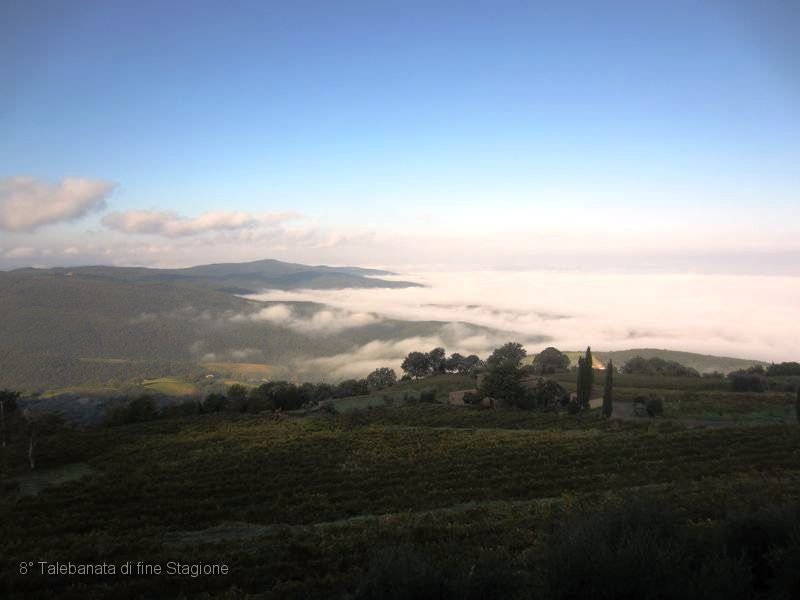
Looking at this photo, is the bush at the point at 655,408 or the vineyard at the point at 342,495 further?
the bush at the point at 655,408

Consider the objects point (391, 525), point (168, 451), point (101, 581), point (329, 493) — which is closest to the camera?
point (101, 581)

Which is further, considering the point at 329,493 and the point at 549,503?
the point at 329,493

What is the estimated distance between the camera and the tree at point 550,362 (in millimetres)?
100025

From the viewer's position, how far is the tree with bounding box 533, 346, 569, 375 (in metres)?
100

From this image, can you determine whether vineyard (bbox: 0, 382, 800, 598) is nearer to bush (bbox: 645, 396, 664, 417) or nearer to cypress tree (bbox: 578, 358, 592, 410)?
bush (bbox: 645, 396, 664, 417)

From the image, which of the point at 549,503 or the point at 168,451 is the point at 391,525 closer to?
the point at 549,503

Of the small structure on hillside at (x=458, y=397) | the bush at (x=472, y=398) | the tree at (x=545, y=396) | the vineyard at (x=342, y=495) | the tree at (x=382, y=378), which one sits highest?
the vineyard at (x=342, y=495)

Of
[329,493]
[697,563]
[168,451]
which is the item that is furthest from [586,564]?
[168,451]

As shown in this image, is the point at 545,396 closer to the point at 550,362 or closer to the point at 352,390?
the point at 352,390

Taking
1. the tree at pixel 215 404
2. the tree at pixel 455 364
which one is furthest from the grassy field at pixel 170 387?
the tree at pixel 215 404

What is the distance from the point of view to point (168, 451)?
33344 millimetres

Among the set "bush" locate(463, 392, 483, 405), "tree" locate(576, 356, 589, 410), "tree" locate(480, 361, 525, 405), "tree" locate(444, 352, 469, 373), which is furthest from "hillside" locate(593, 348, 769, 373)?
"tree" locate(576, 356, 589, 410)

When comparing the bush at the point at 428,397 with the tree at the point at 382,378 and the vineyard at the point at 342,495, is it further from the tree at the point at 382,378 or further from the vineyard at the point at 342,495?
the tree at the point at 382,378

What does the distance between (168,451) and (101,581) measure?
23.5m
